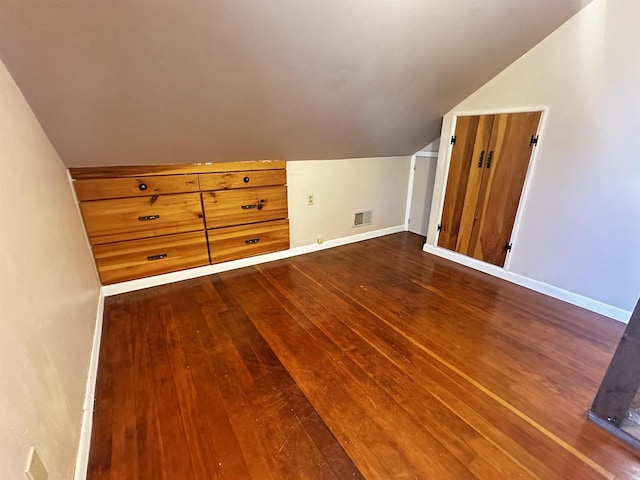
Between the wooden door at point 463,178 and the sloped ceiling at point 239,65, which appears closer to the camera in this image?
the sloped ceiling at point 239,65

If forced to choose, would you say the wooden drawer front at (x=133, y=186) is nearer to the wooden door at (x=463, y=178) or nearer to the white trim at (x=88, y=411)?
the white trim at (x=88, y=411)

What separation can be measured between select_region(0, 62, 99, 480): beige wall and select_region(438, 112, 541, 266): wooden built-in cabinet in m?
3.09

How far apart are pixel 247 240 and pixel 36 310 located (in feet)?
6.32

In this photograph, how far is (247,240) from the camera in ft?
9.78

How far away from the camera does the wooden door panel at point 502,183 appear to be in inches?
95.3

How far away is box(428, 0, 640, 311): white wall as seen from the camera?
6.27 feet

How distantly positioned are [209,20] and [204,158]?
1.29 meters

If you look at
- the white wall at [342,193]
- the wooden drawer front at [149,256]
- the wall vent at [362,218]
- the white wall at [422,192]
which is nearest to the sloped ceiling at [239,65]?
the white wall at [342,193]

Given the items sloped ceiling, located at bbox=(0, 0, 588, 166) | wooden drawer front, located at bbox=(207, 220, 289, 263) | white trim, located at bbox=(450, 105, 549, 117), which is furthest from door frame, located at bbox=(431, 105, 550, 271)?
wooden drawer front, located at bbox=(207, 220, 289, 263)

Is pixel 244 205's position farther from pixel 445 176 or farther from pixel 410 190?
pixel 410 190

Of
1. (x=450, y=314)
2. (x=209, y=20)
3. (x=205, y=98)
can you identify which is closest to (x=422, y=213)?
(x=450, y=314)

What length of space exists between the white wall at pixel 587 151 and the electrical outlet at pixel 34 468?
10.2 ft

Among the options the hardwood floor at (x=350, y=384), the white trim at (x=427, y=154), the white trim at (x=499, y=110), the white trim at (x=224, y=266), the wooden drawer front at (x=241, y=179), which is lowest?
the hardwood floor at (x=350, y=384)

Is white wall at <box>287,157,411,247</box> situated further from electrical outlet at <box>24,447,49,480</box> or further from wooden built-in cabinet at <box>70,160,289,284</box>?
electrical outlet at <box>24,447,49,480</box>
